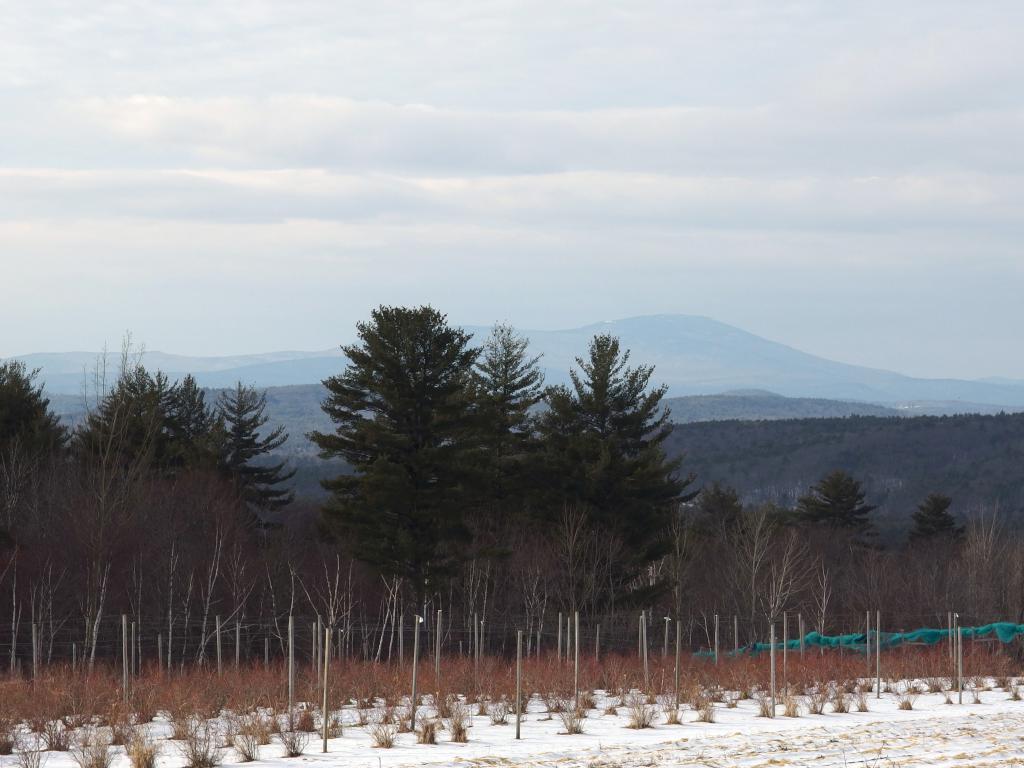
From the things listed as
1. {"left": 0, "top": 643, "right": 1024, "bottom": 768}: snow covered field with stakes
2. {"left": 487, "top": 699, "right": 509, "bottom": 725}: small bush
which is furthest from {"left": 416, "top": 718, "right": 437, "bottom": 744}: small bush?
{"left": 487, "top": 699, "right": 509, "bottom": 725}: small bush

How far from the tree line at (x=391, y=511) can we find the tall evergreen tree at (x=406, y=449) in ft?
0.25

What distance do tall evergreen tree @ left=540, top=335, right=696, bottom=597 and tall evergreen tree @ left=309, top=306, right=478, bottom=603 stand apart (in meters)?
6.17

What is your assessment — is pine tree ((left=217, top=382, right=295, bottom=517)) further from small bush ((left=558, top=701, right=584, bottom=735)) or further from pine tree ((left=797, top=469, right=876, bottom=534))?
small bush ((left=558, top=701, right=584, bottom=735))

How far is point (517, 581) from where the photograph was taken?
187 ft

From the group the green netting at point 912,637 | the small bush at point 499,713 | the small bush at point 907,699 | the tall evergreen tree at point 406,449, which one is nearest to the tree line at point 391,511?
the tall evergreen tree at point 406,449

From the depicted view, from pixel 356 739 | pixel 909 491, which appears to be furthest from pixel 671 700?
pixel 909 491

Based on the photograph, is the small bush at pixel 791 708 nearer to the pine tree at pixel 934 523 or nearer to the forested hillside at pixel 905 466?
the pine tree at pixel 934 523

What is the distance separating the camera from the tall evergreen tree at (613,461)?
52.2 meters

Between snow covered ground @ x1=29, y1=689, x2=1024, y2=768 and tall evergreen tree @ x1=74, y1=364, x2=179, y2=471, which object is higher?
tall evergreen tree @ x1=74, y1=364, x2=179, y2=471

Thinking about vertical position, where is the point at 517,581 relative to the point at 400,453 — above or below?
below

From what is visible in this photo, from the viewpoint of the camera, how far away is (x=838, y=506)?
299 ft

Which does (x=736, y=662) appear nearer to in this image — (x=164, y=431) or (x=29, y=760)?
(x=29, y=760)

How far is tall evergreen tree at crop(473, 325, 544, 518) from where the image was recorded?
53.1 meters

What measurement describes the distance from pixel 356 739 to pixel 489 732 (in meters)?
2.10
